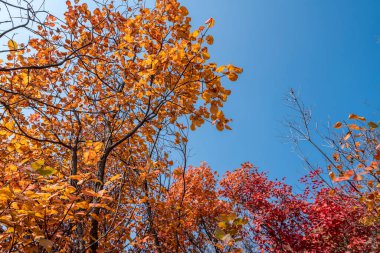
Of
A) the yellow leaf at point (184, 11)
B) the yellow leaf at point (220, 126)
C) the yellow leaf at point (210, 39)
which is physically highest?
the yellow leaf at point (184, 11)

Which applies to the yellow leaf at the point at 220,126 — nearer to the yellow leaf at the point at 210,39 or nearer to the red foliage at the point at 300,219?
the yellow leaf at the point at 210,39

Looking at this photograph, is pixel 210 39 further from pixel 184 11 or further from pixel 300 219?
pixel 300 219

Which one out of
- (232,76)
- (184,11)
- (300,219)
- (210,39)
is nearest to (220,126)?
(232,76)

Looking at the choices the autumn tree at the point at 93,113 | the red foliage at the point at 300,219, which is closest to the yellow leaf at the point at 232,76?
the autumn tree at the point at 93,113

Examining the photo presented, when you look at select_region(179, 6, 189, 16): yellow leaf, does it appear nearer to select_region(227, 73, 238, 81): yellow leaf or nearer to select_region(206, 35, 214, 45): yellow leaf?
select_region(206, 35, 214, 45): yellow leaf

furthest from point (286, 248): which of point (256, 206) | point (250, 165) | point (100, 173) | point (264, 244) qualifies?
point (100, 173)

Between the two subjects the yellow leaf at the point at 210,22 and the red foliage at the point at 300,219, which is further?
the red foliage at the point at 300,219

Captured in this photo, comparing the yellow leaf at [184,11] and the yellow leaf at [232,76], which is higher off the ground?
the yellow leaf at [184,11]

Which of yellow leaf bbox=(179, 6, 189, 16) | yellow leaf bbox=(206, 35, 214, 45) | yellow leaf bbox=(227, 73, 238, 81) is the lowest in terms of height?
yellow leaf bbox=(227, 73, 238, 81)

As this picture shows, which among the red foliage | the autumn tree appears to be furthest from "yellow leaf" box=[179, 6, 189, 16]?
the red foliage

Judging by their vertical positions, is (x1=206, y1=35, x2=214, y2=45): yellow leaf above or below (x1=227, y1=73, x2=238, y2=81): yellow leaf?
above

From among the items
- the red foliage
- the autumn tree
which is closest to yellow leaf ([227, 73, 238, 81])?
the autumn tree

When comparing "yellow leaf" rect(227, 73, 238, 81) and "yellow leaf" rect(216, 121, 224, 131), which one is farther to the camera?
"yellow leaf" rect(216, 121, 224, 131)

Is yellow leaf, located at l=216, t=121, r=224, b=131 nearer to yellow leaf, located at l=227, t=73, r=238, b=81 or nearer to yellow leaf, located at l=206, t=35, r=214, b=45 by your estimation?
yellow leaf, located at l=227, t=73, r=238, b=81
